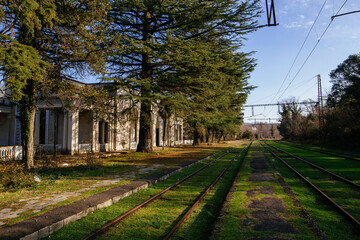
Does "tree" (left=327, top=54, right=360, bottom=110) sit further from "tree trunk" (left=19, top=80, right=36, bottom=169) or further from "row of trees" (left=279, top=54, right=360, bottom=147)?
"tree trunk" (left=19, top=80, right=36, bottom=169)

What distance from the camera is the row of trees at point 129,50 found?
765cm

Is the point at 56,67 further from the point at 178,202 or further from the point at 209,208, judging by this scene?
the point at 209,208

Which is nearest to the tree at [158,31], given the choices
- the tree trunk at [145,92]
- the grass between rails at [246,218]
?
the tree trunk at [145,92]

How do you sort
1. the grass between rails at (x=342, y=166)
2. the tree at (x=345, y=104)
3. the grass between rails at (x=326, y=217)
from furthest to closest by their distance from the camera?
the tree at (x=345, y=104)
the grass between rails at (x=342, y=166)
the grass between rails at (x=326, y=217)

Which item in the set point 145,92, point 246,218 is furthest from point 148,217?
point 145,92

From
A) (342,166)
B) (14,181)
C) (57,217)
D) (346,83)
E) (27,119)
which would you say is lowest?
(342,166)

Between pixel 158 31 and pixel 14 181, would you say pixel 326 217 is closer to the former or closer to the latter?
pixel 14 181

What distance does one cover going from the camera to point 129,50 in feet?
49.0

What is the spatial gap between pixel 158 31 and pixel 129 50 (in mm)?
4328

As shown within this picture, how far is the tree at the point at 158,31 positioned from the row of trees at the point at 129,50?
0.21 ft

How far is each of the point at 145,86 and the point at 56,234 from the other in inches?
473

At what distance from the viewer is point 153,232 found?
172 inches

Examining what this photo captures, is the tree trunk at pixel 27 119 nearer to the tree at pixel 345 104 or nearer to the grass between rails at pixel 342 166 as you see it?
the grass between rails at pixel 342 166

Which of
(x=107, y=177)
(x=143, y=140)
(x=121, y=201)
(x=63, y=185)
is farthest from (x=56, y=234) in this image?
(x=143, y=140)
